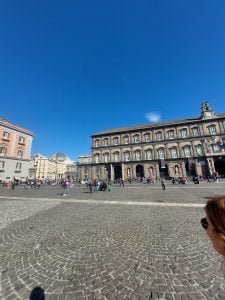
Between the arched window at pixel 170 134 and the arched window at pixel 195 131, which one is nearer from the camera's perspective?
the arched window at pixel 195 131

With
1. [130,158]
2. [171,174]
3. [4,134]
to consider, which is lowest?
[171,174]

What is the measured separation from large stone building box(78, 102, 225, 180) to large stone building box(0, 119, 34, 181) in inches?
736

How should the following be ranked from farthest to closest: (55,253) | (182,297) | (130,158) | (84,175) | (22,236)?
1. (84,175)
2. (130,158)
3. (22,236)
4. (55,253)
5. (182,297)

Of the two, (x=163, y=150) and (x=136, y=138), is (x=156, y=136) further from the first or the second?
(x=136, y=138)

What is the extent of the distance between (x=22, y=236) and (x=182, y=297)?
193 inches

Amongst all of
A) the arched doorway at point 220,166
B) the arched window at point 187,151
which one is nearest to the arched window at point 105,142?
the arched window at point 187,151

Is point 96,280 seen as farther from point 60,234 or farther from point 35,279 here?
point 60,234

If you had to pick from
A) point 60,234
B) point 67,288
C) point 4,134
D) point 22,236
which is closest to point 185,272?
point 67,288

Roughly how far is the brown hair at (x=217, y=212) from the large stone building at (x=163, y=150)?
39525 mm

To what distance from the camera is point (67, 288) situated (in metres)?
2.64

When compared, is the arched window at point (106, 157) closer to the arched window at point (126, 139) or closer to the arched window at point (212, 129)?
the arched window at point (126, 139)

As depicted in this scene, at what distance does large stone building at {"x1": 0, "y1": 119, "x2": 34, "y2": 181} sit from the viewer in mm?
32438

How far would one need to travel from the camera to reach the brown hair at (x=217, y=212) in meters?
0.93

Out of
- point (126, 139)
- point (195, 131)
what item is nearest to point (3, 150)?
point (126, 139)
